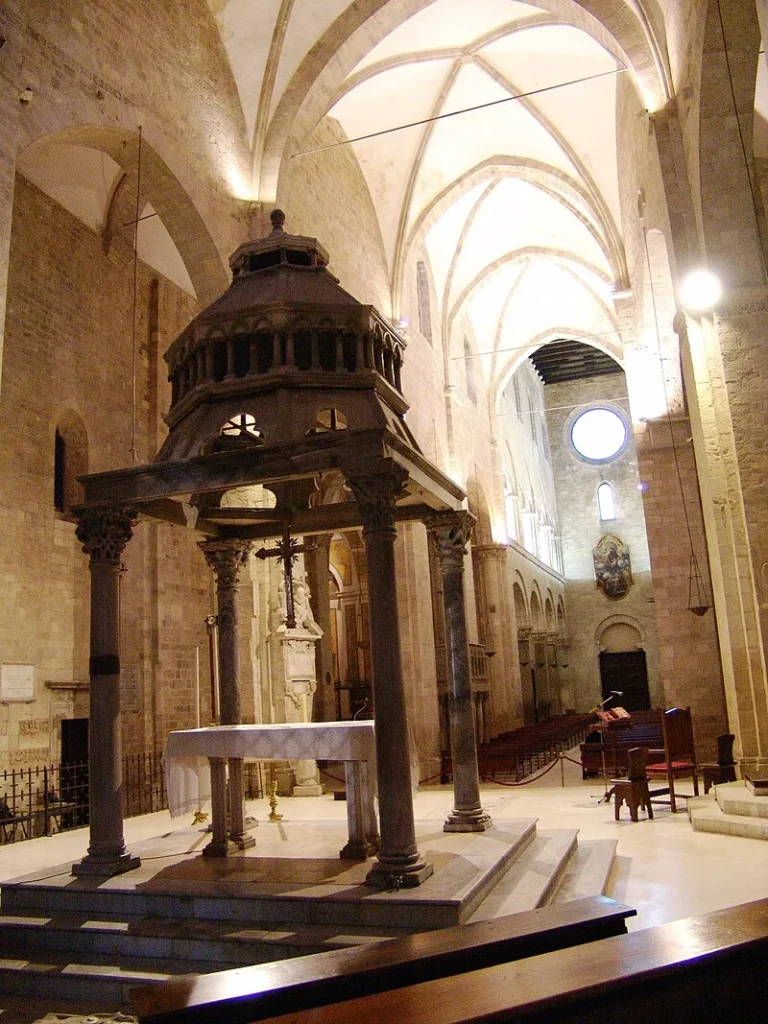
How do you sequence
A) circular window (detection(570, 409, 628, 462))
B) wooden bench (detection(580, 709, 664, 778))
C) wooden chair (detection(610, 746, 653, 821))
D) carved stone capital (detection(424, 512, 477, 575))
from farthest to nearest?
circular window (detection(570, 409, 628, 462))
wooden bench (detection(580, 709, 664, 778))
wooden chair (detection(610, 746, 653, 821))
carved stone capital (detection(424, 512, 477, 575))

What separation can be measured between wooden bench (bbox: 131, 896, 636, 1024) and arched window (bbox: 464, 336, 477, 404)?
2219cm

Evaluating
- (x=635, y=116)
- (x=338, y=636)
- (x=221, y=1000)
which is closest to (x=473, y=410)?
(x=338, y=636)

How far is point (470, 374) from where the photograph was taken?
82.0ft

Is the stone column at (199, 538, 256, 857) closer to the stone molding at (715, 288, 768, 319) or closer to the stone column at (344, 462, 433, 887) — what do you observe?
the stone column at (344, 462, 433, 887)

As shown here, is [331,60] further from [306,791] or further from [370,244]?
[306,791]

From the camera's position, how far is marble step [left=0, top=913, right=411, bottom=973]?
4.69m

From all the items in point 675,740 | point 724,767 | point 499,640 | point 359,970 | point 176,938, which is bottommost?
point 176,938

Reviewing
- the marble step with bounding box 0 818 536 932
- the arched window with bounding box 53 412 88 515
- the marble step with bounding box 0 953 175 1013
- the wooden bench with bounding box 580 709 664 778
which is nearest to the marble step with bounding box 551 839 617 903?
the marble step with bounding box 0 818 536 932

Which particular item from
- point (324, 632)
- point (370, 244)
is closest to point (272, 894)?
point (324, 632)

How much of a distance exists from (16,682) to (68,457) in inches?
142

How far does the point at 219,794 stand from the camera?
683cm

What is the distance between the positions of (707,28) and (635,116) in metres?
5.22

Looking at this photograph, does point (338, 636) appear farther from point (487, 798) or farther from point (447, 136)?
point (447, 136)

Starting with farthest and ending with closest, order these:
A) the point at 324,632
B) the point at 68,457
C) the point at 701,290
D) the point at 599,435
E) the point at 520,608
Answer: the point at 599,435 → the point at 520,608 → the point at 324,632 → the point at 68,457 → the point at 701,290
